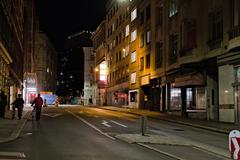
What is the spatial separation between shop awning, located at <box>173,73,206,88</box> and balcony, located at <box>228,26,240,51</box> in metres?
6.89

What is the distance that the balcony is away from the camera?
28636 millimetres

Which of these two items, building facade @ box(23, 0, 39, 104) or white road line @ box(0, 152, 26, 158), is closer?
white road line @ box(0, 152, 26, 158)

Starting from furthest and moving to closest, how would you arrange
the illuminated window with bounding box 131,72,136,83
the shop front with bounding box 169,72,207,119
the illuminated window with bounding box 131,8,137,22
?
the illuminated window with bounding box 131,8,137,22 → the illuminated window with bounding box 131,72,136,83 → the shop front with bounding box 169,72,207,119

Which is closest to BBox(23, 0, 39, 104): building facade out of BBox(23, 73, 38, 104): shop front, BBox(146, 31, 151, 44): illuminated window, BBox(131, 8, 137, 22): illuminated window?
BBox(23, 73, 38, 104): shop front

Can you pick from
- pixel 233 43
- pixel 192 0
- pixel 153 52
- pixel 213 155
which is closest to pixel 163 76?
pixel 153 52

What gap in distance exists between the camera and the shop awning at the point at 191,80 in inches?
1448

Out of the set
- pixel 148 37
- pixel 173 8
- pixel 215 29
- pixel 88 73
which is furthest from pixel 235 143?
pixel 88 73

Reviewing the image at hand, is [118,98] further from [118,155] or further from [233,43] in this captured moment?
[118,155]

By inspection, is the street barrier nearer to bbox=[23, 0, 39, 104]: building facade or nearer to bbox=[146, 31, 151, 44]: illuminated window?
bbox=[146, 31, 151, 44]: illuminated window

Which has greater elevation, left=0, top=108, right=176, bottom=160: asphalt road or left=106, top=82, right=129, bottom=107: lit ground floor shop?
left=106, top=82, right=129, bottom=107: lit ground floor shop

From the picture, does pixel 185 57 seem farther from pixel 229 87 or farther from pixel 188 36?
pixel 229 87

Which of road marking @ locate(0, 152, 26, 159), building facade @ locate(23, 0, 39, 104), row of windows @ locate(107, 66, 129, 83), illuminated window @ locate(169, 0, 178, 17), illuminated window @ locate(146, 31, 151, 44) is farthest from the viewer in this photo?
building facade @ locate(23, 0, 39, 104)

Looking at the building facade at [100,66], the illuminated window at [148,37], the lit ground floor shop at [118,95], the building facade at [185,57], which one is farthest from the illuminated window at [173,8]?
the building facade at [100,66]

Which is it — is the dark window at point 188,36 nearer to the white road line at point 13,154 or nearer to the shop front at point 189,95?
the shop front at point 189,95
